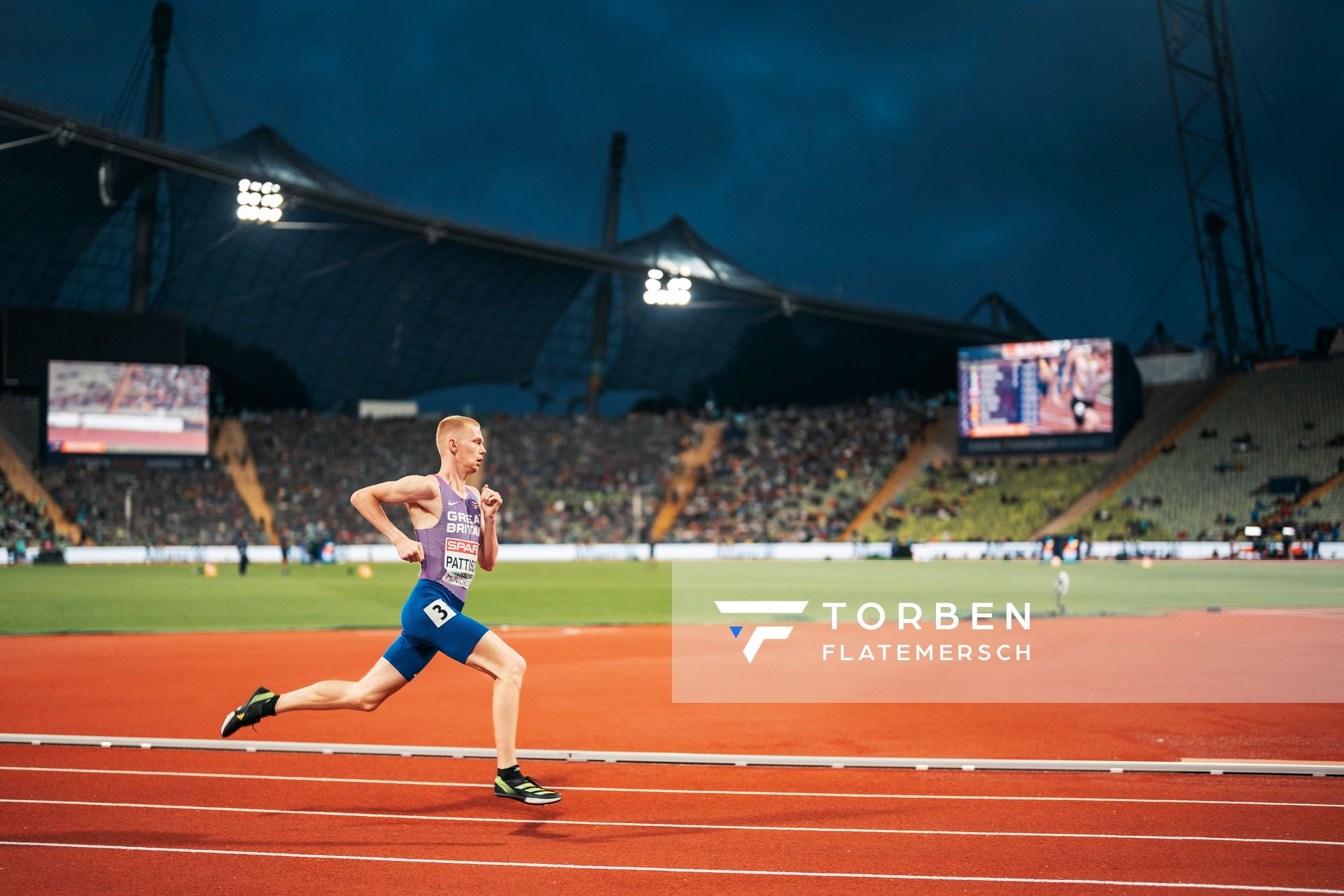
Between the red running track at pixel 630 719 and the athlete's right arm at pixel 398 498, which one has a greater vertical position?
the athlete's right arm at pixel 398 498

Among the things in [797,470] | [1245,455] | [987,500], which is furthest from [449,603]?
[797,470]

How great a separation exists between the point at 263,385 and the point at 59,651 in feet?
208

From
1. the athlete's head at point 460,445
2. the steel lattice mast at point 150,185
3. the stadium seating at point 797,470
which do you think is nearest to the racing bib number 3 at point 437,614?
the athlete's head at point 460,445

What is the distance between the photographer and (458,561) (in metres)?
7.35

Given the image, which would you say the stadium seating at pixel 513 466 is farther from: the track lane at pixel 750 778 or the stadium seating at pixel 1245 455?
the track lane at pixel 750 778

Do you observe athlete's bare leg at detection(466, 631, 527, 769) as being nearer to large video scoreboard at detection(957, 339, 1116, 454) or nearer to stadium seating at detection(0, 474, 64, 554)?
stadium seating at detection(0, 474, 64, 554)

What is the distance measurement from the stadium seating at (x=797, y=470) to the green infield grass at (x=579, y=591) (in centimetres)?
1565

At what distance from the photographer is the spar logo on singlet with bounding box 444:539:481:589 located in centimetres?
730

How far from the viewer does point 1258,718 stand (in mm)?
11250

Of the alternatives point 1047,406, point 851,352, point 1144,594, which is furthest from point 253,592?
point 851,352

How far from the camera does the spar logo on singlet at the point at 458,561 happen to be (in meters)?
7.30

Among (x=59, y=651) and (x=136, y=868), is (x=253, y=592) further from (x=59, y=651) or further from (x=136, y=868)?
(x=136, y=868)

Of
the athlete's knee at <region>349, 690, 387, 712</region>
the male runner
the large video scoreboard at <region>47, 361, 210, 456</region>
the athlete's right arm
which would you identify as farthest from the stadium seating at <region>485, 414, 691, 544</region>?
the athlete's right arm

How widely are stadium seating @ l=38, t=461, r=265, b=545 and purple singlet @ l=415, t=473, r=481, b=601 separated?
5482 centimetres
